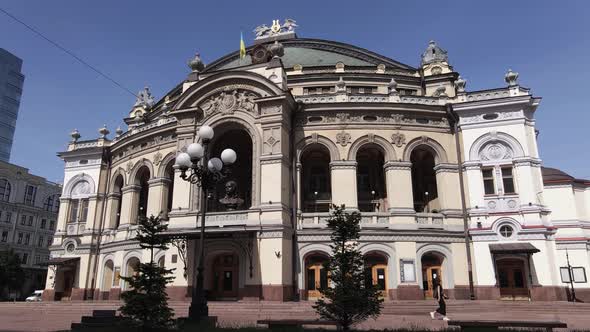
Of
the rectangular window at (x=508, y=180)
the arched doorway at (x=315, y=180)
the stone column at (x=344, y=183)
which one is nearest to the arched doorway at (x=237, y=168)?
the arched doorway at (x=315, y=180)

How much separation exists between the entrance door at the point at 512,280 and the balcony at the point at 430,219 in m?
4.28

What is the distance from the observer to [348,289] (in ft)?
44.5

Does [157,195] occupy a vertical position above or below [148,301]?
above

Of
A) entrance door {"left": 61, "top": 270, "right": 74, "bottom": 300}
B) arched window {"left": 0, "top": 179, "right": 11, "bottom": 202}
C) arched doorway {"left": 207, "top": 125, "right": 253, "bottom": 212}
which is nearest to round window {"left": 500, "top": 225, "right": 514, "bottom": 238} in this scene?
arched doorway {"left": 207, "top": 125, "right": 253, "bottom": 212}

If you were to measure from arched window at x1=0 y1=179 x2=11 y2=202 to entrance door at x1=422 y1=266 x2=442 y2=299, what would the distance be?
6293cm

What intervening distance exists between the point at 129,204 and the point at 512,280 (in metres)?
28.2

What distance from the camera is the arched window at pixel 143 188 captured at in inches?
1400

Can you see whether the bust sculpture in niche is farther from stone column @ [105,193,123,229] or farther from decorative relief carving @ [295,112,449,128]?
stone column @ [105,193,123,229]

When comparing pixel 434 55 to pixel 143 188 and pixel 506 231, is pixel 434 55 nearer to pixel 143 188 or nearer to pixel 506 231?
pixel 506 231

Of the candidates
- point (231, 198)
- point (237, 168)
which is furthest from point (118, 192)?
point (231, 198)

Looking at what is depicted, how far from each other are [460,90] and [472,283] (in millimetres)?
13377

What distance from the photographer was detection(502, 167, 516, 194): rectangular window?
27969 millimetres

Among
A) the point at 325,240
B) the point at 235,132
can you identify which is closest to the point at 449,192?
the point at 325,240

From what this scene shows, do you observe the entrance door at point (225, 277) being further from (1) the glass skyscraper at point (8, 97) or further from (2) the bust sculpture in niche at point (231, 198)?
(1) the glass skyscraper at point (8, 97)
